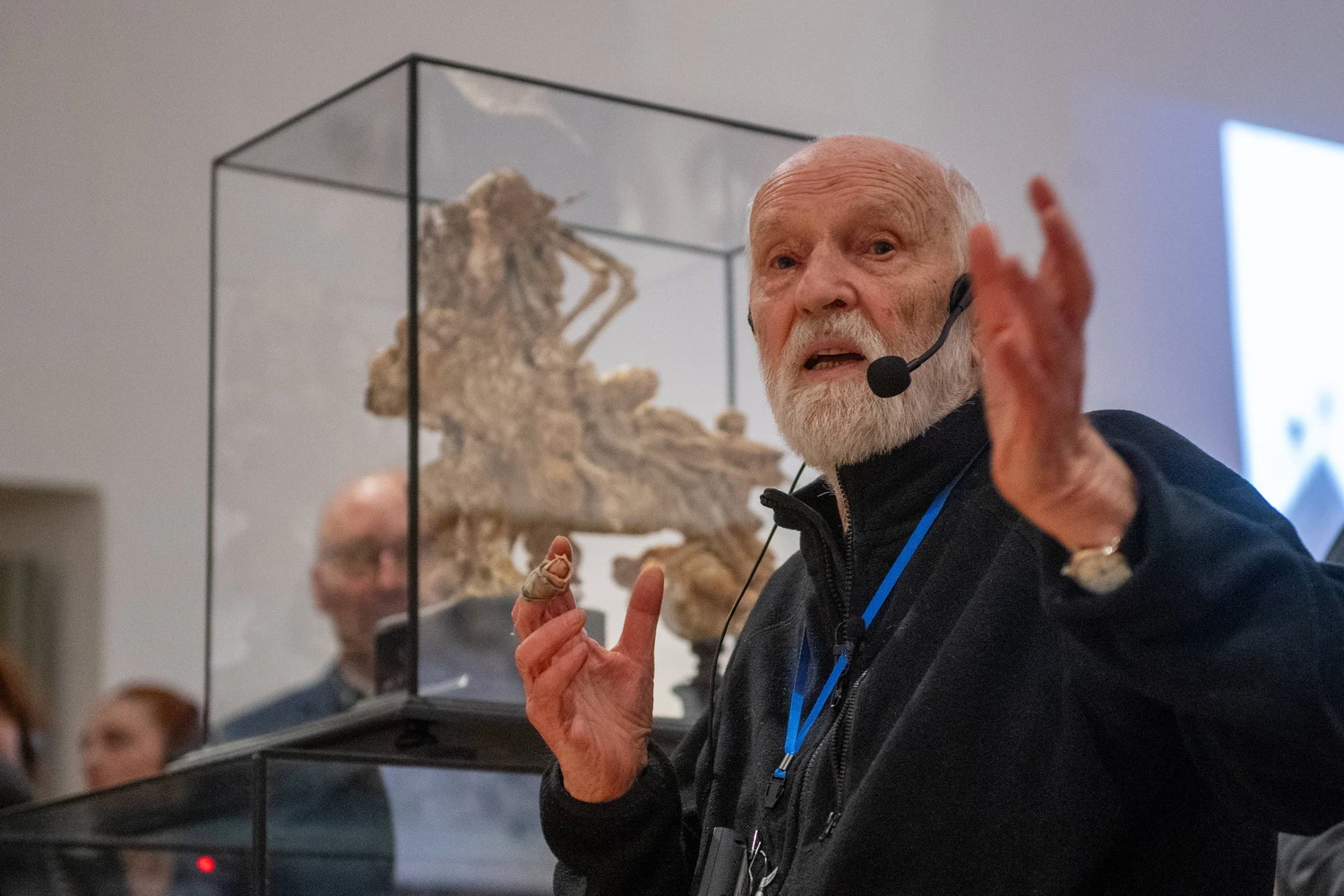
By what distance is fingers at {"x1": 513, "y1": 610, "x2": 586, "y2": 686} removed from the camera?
168 centimetres

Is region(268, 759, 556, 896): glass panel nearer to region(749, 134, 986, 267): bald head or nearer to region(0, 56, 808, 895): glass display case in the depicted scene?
region(0, 56, 808, 895): glass display case

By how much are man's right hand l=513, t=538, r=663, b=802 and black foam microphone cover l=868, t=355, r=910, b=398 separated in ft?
0.89

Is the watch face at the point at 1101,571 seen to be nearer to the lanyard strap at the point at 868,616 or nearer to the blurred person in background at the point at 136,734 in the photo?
the lanyard strap at the point at 868,616

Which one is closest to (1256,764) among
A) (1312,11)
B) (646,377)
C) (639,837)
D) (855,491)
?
(855,491)

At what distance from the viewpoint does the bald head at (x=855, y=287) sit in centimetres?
179

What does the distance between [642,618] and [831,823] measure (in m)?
0.33

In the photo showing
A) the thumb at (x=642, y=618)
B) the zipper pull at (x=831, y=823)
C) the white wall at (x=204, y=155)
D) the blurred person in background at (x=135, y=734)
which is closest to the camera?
the zipper pull at (x=831, y=823)

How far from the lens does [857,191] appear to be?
191 centimetres

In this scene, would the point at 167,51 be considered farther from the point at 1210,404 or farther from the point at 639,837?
the point at 639,837

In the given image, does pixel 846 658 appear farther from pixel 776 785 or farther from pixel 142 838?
→ pixel 142 838

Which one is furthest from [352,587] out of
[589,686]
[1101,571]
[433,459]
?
[1101,571]

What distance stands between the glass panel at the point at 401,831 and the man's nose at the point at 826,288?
104 centimetres

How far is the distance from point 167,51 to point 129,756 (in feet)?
6.38

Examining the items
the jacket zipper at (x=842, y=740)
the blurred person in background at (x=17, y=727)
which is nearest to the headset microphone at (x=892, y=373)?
the jacket zipper at (x=842, y=740)
